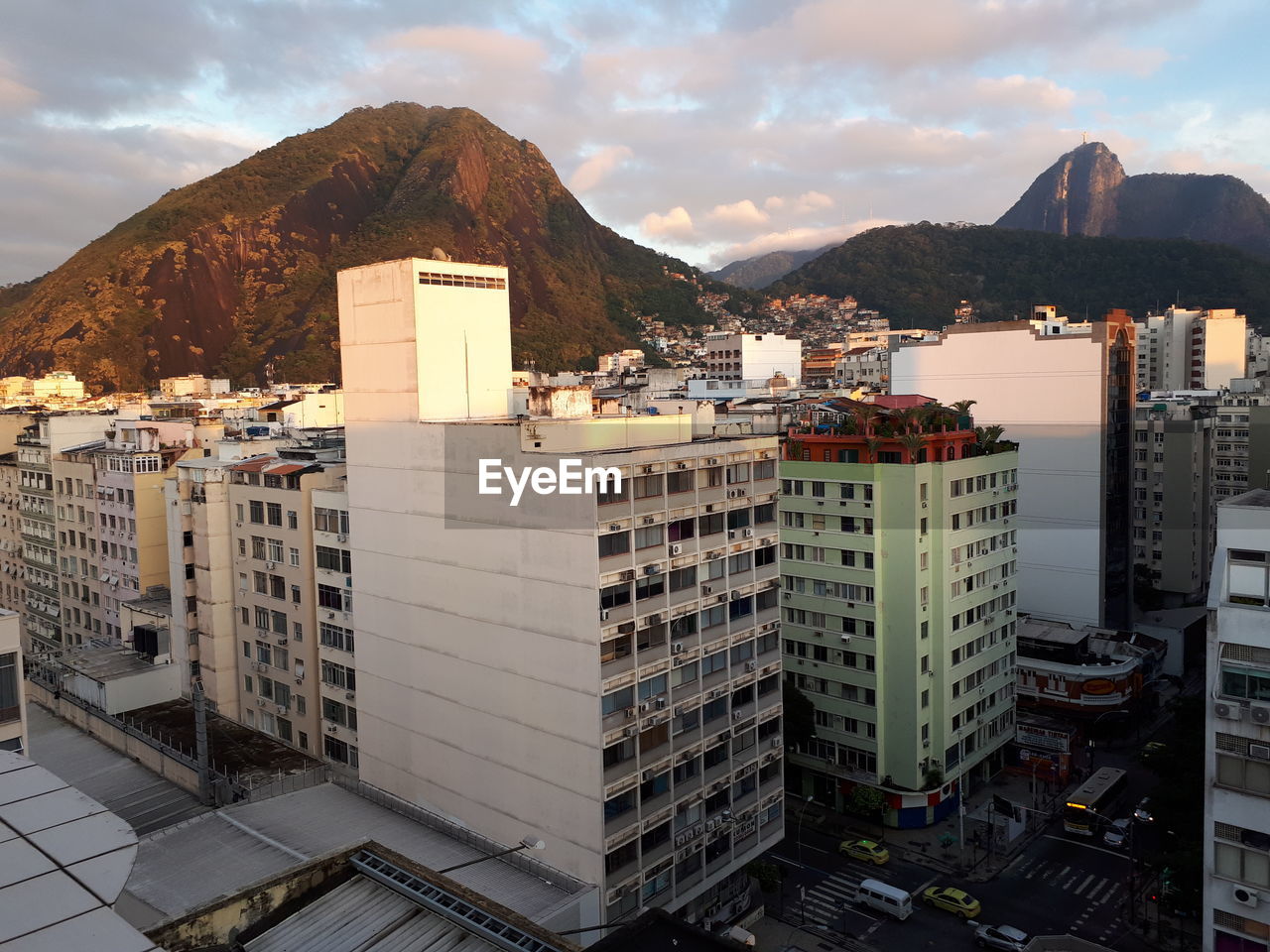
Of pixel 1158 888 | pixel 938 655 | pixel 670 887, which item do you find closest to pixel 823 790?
pixel 938 655

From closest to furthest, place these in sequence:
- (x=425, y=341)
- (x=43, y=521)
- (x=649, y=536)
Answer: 1. (x=649, y=536)
2. (x=425, y=341)
3. (x=43, y=521)

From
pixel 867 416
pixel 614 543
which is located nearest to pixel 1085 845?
pixel 867 416

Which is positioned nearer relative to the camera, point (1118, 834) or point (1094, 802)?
point (1118, 834)

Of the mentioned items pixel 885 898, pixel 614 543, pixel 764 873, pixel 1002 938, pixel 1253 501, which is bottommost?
pixel 1002 938

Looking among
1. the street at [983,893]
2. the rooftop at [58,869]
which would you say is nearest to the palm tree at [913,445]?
the street at [983,893]

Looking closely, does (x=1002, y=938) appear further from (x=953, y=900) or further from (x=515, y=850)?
(x=515, y=850)

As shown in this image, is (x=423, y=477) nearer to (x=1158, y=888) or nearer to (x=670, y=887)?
(x=670, y=887)

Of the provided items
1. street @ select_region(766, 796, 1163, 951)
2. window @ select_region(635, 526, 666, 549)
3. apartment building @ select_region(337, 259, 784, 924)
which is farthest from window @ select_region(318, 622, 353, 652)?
street @ select_region(766, 796, 1163, 951)
